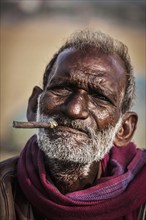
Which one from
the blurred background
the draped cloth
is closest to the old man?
the draped cloth

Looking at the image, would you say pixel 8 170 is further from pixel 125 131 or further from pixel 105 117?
pixel 125 131

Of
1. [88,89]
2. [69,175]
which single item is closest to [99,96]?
[88,89]

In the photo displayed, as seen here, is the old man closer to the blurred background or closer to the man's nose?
the man's nose

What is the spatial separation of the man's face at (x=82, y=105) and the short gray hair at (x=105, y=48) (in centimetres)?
5

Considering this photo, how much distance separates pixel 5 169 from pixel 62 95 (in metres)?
0.54

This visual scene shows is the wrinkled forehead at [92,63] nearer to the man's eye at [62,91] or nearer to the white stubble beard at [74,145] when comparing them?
the man's eye at [62,91]

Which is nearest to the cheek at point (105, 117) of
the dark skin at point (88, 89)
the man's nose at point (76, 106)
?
the dark skin at point (88, 89)

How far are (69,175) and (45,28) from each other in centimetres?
551

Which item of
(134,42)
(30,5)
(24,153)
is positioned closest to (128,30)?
(134,42)

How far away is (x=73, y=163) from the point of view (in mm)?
2695

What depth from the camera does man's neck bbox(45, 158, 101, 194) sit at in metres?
2.71

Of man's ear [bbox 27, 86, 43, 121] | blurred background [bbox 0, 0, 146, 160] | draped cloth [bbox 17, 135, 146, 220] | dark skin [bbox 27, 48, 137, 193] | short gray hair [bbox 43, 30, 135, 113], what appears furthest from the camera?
blurred background [bbox 0, 0, 146, 160]

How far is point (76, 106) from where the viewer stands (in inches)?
99.0

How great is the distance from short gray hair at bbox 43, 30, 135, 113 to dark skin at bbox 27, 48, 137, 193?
0.04 meters
